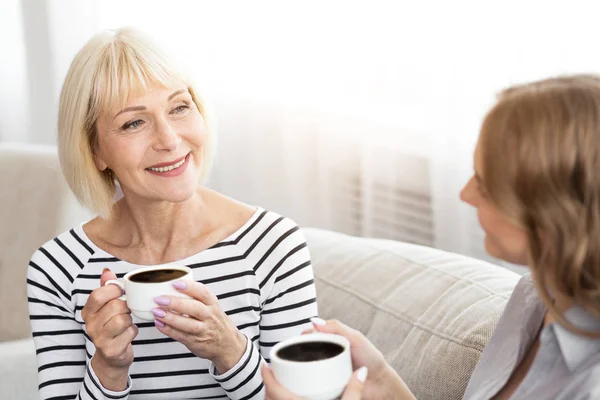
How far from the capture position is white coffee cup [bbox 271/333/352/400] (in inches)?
43.4

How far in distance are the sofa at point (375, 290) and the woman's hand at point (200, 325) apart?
1.10 ft

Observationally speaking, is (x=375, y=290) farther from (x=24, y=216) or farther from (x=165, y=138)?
(x=24, y=216)

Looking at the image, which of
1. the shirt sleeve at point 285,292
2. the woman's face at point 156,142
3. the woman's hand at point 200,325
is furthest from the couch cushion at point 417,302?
the woman's face at point 156,142

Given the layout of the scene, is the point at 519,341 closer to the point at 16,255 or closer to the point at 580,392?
the point at 580,392

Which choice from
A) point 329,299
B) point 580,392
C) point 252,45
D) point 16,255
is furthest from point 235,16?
point 580,392

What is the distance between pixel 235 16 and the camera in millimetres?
A: 3221

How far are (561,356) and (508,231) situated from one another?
0.59ft

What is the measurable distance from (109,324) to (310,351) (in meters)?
0.46

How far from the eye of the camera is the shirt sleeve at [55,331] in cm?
175

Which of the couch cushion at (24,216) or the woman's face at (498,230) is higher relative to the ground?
the woman's face at (498,230)

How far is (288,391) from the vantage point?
1.12 m

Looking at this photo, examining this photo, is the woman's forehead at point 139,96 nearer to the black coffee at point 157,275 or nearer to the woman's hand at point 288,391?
the black coffee at point 157,275

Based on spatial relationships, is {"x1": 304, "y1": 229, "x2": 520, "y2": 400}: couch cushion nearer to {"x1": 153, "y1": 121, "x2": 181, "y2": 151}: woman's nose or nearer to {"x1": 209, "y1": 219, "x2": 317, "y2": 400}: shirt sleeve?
{"x1": 209, "y1": 219, "x2": 317, "y2": 400}: shirt sleeve

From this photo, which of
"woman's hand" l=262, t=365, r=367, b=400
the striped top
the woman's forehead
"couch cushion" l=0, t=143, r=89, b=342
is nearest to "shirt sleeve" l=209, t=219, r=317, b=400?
the striped top
